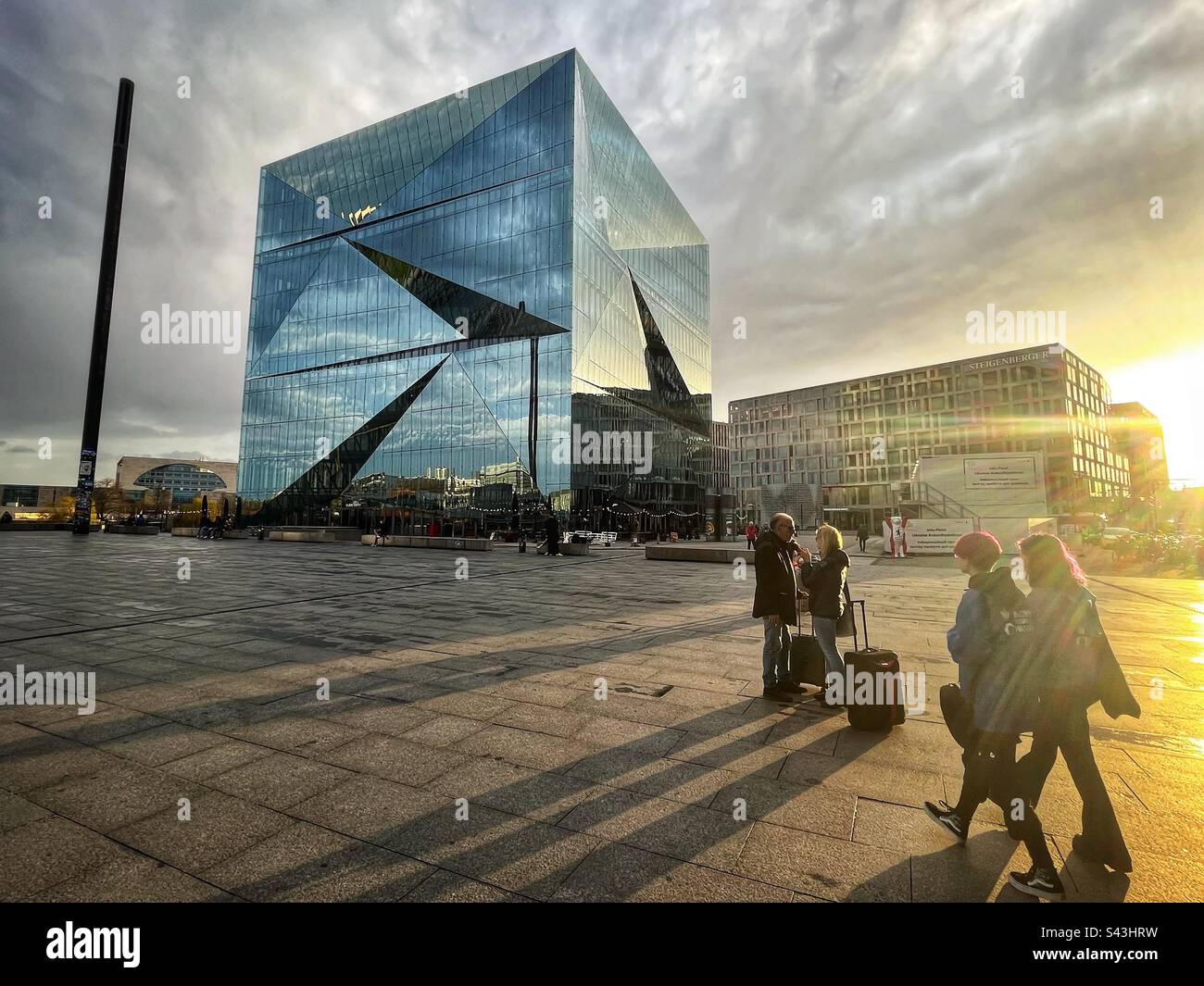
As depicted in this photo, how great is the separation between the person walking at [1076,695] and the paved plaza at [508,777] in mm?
198

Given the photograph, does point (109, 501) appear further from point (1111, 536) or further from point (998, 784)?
point (1111, 536)

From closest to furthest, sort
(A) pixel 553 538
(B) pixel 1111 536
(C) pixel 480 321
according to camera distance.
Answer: (A) pixel 553 538 < (B) pixel 1111 536 < (C) pixel 480 321

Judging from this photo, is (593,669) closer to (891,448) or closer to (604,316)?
(604,316)

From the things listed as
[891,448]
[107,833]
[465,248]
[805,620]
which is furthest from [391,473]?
[891,448]

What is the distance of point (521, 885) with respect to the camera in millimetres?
2758

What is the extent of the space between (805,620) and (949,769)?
554 centimetres

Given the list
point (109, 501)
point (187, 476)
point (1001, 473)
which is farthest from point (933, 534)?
point (187, 476)

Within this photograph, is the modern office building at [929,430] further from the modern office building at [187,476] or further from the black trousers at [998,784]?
the modern office building at [187,476]

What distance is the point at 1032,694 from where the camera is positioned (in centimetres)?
298

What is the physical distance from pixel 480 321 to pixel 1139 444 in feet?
441

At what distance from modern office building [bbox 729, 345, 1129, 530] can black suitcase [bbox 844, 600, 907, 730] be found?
6832 cm

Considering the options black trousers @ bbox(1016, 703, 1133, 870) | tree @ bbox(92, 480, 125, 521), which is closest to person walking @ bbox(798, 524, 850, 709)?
black trousers @ bbox(1016, 703, 1133, 870)

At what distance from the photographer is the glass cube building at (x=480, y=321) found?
150 feet

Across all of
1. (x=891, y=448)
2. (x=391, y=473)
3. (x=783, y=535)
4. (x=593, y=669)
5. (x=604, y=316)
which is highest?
(x=604, y=316)
